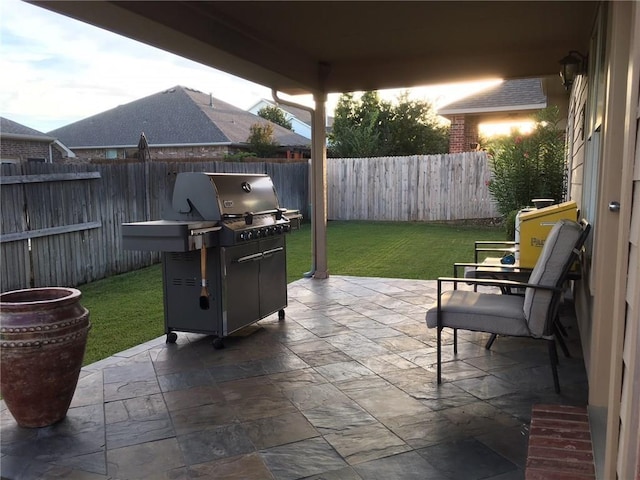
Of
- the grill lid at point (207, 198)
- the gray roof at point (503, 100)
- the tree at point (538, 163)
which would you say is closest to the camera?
the grill lid at point (207, 198)

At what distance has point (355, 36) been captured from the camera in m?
5.04

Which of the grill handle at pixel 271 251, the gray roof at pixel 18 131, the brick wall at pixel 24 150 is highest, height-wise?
the gray roof at pixel 18 131

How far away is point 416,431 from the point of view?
9.17ft

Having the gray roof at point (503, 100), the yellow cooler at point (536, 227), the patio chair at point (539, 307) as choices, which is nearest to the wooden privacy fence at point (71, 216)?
the patio chair at point (539, 307)

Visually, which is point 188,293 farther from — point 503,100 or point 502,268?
point 503,100

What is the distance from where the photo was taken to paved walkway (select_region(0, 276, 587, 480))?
2.47m

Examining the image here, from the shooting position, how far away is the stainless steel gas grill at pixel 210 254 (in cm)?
396

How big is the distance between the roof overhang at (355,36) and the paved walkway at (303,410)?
7.63ft

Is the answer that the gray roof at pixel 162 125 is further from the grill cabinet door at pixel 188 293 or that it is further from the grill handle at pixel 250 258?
the grill cabinet door at pixel 188 293

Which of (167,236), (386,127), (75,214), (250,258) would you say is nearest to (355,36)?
(250,258)

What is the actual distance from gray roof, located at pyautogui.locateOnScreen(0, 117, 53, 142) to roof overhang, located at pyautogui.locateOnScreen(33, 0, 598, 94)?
1379cm

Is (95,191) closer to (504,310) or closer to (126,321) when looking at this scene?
(126,321)

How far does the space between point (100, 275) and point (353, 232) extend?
614cm

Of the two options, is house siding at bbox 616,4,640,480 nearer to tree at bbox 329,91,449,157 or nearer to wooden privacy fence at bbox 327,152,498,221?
wooden privacy fence at bbox 327,152,498,221
